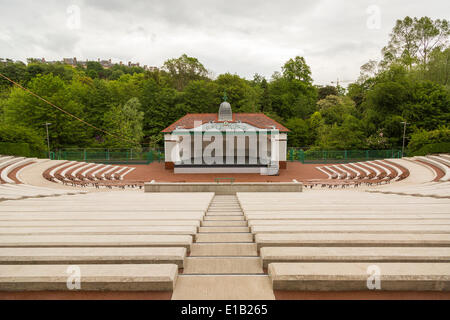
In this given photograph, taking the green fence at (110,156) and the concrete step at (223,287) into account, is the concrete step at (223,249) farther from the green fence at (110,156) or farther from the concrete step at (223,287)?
the green fence at (110,156)

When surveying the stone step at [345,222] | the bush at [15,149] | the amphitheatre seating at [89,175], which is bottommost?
the amphitheatre seating at [89,175]

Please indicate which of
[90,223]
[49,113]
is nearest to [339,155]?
[90,223]

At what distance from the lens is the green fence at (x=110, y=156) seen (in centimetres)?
2766

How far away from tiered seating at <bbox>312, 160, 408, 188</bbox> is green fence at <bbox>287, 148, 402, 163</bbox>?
4.05 m

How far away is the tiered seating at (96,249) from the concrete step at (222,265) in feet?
0.49

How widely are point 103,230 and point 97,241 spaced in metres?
0.64

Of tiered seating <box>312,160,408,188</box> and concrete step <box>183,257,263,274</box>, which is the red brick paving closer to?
tiered seating <box>312,160,408,188</box>

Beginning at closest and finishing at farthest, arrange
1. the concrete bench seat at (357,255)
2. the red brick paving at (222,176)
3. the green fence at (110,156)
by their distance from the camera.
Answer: the concrete bench seat at (357,255), the red brick paving at (222,176), the green fence at (110,156)

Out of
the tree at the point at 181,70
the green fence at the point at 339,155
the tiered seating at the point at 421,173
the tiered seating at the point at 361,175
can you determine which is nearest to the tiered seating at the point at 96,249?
the tiered seating at the point at 421,173

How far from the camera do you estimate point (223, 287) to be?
2188 mm

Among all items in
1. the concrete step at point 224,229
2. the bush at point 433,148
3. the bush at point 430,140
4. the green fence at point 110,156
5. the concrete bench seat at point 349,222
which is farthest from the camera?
the green fence at point 110,156

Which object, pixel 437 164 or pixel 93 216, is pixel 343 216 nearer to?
pixel 93 216

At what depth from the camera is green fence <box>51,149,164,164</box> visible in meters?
27.7

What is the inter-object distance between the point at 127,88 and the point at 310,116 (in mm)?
32005
